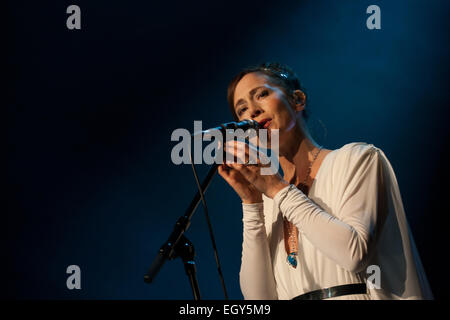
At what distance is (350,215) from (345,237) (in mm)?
113

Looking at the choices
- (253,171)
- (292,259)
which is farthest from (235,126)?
→ (292,259)

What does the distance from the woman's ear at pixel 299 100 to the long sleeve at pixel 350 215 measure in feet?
1.55

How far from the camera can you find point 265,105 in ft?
5.67

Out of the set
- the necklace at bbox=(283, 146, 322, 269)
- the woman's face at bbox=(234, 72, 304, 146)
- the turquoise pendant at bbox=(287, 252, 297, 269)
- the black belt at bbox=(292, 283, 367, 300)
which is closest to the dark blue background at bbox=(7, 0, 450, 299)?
the woman's face at bbox=(234, 72, 304, 146)

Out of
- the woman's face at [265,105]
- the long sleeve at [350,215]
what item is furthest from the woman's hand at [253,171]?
the woman's face at [265,105]

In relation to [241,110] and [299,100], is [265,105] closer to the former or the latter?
[241,110]

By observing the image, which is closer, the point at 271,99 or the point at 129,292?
the point at 271,99

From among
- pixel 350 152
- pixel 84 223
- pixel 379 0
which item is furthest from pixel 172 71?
pixel 350 152

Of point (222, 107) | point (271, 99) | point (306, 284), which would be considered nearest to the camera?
point (306, 284)

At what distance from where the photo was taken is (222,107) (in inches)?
103

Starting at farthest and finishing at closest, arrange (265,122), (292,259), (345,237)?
(265,122) → (292,259) → (345,237)

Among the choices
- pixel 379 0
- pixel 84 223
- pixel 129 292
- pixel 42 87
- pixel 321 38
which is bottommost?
pixel 129 292
